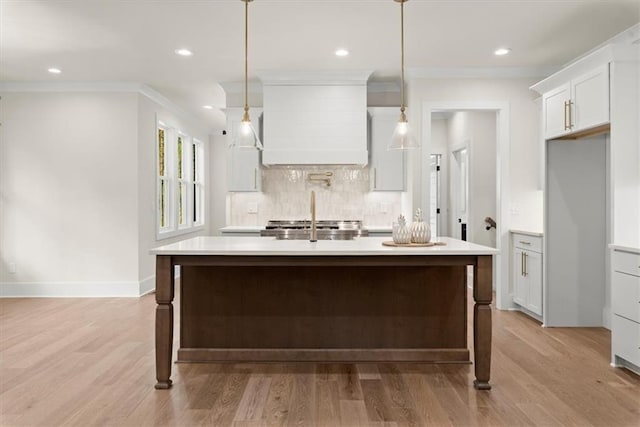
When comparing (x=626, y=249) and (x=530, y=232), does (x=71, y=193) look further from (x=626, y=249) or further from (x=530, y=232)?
(x=626, y=249)

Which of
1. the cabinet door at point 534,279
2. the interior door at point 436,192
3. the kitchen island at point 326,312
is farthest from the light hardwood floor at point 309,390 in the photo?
the interior door at point 436,192

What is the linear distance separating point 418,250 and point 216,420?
4.75ft

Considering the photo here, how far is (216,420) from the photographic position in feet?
7.94

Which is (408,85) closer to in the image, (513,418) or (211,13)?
(211,13)

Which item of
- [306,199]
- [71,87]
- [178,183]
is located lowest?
[306,199]

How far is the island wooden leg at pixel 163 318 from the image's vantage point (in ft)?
9.30

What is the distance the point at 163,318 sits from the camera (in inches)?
112

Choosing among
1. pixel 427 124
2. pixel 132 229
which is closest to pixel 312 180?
pixel 427 124

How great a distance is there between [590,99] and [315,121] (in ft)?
9.22

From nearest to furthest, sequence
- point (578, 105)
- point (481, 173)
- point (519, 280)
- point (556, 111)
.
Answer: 1. point (578, 105)
2. point (556, 111)
3. point (519, 280)
4. point (481, 173)

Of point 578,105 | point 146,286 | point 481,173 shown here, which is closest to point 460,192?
point 481,173

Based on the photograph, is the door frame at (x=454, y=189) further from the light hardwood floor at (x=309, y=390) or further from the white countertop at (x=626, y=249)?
the white countertop at (x=626, y=249)

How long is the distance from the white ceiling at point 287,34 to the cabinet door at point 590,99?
54 centimetres

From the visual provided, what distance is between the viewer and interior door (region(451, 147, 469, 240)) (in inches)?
268
